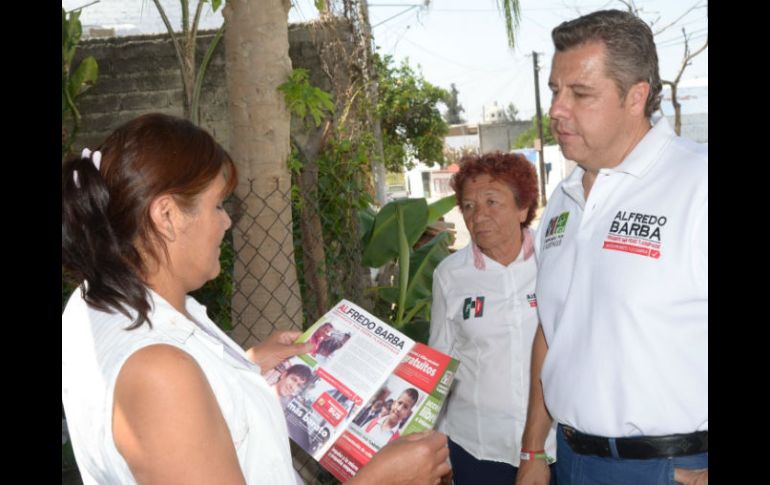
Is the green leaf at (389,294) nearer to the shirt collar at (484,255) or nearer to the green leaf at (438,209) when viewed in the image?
the green leaf at (438,209)

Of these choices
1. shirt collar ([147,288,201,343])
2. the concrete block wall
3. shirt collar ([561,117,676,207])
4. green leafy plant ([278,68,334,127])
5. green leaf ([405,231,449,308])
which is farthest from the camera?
the concrete block wall

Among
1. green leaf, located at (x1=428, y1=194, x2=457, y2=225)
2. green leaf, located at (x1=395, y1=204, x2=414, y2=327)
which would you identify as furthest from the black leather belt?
green leaf, located at (x1=428, y1=194, x2=457, y2=225)

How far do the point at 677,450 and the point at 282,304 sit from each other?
1.85 meters

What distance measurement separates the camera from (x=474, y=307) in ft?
10.9

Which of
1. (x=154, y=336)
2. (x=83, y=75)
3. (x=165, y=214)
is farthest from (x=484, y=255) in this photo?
(x=83, y=75)

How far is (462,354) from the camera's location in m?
3.34

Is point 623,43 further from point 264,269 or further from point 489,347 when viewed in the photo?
point 264,269

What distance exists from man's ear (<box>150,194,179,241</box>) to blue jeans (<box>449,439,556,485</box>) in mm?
2145

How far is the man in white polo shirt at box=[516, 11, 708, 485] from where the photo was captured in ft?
6.51

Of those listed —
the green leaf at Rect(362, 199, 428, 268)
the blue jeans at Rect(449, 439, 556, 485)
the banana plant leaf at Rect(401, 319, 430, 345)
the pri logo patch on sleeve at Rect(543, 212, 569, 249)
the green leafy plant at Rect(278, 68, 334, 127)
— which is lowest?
the blue jeans at Rect(449, 439, 556, 485)

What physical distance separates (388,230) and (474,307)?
1.64 m

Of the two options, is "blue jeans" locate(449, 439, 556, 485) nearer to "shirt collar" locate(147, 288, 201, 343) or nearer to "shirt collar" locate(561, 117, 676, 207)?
"shirt collar" locate(561, 117, 676, 207)

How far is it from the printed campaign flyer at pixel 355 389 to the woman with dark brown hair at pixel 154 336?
1.05ft

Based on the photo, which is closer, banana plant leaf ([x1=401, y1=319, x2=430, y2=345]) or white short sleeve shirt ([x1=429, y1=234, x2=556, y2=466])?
white short sleeve shirt ([x1=429, y1=234, x2=556, y2=466])
